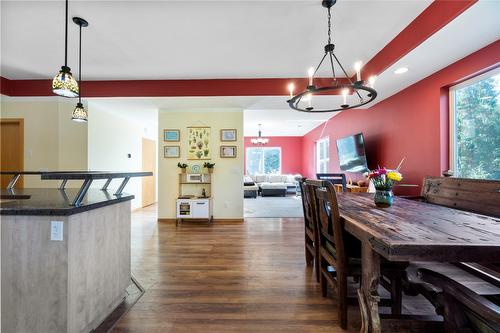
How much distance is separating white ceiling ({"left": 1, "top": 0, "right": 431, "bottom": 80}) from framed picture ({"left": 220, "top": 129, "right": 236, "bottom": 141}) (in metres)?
1.40

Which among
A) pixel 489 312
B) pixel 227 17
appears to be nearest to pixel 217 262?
pixel 489 312

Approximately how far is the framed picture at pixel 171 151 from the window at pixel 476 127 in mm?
4482

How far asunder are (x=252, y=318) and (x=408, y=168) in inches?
126

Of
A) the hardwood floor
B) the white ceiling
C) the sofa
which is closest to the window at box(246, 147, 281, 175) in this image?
the sofa

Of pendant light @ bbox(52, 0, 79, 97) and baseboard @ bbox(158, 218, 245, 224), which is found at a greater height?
pendant light @ bbox(52, 0, 79, 97)

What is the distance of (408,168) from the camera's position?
3.30 m

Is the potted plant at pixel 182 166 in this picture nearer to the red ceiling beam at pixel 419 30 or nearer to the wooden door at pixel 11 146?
the wooden door at pixel 11 146

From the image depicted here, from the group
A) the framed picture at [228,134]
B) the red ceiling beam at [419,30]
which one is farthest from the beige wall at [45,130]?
the red ceiling beam at [419,30]

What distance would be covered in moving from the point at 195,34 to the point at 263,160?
8042 mm

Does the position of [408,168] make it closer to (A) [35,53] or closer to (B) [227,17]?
(B) [227,17]

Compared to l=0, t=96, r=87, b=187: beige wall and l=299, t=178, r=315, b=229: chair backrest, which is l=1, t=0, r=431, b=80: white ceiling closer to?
l=0, t=96, r=87, b=187: beige wall

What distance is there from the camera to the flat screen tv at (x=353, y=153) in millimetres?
4141

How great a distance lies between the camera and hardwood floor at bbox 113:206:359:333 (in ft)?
5.06

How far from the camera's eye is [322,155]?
7770 mm
